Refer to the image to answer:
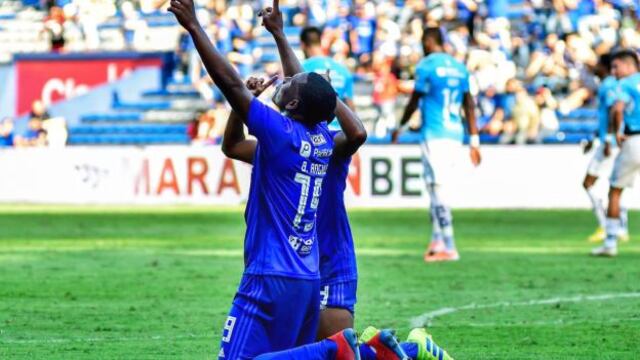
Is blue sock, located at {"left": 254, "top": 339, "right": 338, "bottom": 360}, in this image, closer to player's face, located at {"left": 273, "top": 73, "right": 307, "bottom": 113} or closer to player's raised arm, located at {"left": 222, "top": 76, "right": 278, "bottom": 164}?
player's raised arm, located at {"left": 222, "top": 76, "right": 278, "bottom": 164}

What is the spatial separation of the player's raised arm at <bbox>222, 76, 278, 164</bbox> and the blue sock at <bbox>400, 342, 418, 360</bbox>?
4.18 ft

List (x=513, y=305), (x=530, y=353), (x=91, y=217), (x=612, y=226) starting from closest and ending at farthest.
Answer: (x=530, y=353), (x=513, y=305), (x=612, y=226), (x=91, y=217)

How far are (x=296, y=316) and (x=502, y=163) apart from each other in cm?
2254

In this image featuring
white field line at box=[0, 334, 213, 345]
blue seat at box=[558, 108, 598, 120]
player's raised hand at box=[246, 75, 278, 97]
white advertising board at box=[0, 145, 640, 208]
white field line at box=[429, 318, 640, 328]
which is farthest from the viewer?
blue seat at box=[558, 108, 598, 120]

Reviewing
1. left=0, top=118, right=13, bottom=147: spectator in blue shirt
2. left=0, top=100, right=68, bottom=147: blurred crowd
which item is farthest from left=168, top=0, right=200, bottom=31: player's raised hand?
left=0, top=118, right=13, bottom=147: spectator in blue shirt

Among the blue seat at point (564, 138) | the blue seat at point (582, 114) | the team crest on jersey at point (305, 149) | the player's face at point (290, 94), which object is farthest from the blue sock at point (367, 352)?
the blue seat at point (582, 114)

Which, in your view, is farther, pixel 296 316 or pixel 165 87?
pixel 165 87

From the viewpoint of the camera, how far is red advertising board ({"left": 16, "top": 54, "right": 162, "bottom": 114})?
42.6 m

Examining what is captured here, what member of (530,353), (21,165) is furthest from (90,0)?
(530,353)

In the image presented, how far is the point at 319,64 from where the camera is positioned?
16125 mm

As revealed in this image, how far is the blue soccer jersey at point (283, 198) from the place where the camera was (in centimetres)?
738

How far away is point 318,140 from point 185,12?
960 millimetres

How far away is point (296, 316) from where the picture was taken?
7480mm

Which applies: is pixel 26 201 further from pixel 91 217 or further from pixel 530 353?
pixel 530 353
